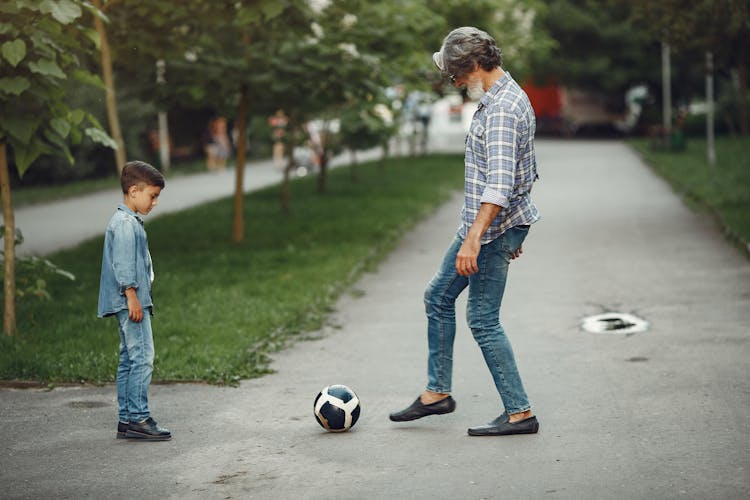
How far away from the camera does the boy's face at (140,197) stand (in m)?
6.17

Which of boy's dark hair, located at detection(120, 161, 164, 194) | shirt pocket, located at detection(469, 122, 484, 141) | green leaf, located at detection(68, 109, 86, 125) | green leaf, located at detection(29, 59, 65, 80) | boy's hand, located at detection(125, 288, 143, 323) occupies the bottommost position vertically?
boy's hand, located at detection(125, 288, 143, 323)

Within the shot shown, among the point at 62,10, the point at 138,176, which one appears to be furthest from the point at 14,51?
the point at 138,176

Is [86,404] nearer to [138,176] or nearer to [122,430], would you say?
[122,430]

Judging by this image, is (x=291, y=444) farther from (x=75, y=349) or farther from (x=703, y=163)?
(x=703, y=163)

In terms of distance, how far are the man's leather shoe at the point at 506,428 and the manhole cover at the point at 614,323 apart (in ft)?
10.4

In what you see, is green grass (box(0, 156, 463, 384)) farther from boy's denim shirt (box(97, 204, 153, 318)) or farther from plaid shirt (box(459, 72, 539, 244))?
plaid shirt (box(459, 72, 539, 244))

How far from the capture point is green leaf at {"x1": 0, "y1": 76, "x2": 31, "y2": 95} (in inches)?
306

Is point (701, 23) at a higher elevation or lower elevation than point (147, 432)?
higher

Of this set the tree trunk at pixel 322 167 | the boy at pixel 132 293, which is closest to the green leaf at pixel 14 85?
the boy at pixel 132 293

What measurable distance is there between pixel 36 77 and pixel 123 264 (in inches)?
100

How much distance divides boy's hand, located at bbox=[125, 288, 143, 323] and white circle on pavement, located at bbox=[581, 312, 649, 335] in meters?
4.28

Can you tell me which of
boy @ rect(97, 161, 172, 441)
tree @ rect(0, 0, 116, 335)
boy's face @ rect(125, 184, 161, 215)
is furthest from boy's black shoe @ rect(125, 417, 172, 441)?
tree @ rect(0, 0, 116, 335)

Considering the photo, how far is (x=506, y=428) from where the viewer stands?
6113 mm

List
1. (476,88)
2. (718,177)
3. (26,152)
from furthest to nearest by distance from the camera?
1. (718,177)
2. (26,152)
3. (476,88)
